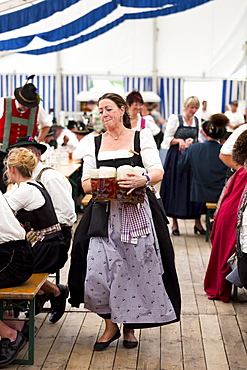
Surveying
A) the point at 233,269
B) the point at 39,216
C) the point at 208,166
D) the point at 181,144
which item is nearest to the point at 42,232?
the point at 39,216

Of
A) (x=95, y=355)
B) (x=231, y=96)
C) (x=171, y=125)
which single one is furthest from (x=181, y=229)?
(x=231, y=96)

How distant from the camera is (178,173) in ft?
23.0

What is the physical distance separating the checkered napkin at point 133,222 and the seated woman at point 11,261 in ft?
1.72

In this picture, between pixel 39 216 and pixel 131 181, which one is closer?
pixel 131 181

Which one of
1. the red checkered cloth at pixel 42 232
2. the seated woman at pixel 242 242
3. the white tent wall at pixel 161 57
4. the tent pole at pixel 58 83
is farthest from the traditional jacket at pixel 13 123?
the tent pole at pixel 58 83

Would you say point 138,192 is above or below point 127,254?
above

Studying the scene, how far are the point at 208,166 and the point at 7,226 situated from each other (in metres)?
3.73

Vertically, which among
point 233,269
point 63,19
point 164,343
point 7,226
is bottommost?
point 164,343

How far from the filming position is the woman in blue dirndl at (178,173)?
22.7 feet

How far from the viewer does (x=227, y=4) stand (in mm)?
17562

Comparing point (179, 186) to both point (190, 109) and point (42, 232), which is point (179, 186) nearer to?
point (190, 109)

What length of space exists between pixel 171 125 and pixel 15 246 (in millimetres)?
3978

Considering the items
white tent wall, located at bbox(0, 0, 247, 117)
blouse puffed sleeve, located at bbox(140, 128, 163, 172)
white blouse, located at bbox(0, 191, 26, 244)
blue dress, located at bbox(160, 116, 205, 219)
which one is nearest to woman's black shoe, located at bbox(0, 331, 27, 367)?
white blouse, located at bbox(0, 191, 26, 244)

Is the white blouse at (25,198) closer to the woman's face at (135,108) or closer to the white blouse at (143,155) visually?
the white blouse at (143,155)
